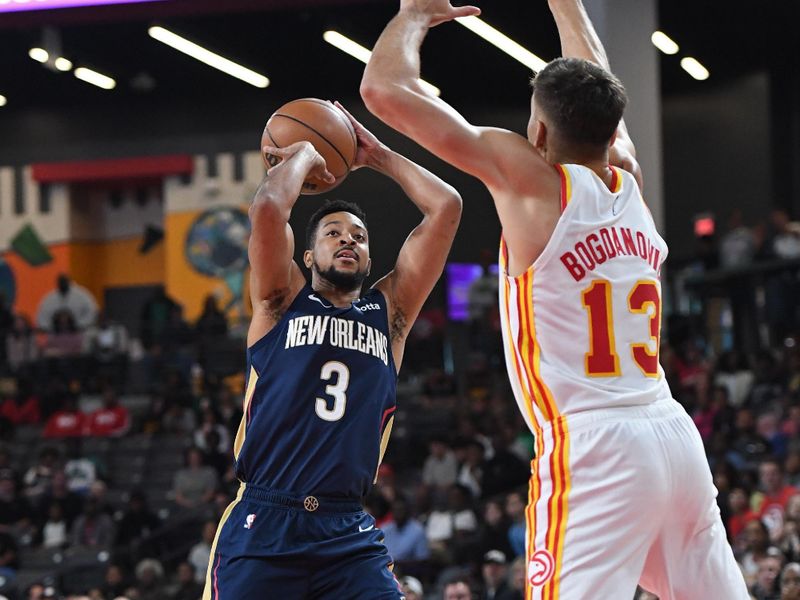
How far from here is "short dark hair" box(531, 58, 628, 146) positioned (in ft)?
12.4

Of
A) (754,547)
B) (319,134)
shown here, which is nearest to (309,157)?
(319,134)

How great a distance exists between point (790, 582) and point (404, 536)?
5.14m

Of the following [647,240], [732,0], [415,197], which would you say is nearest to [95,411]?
[732,0]

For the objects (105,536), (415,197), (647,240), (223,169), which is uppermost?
(223,169)

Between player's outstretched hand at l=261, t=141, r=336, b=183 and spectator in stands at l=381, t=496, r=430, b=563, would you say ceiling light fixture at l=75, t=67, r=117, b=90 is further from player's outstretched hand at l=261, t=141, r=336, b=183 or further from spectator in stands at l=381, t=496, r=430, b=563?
player's outstretched hand at l=261, t=141, r=336, b=183

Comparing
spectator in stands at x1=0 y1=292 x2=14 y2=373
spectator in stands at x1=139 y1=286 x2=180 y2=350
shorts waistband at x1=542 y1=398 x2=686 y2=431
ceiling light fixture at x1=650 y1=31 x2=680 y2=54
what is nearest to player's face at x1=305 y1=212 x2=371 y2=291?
shorts waistband at x1=542 y1=398 x2=686 y2=431

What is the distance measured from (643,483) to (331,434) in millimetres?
1492

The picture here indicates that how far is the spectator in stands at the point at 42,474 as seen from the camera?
17375 millimetres

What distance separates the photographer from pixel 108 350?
21250 millimetres

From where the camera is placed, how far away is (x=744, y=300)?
16.7 metres

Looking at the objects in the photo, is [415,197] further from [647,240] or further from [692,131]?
[692,131]

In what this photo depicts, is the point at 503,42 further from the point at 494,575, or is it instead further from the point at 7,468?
the point at 494,575

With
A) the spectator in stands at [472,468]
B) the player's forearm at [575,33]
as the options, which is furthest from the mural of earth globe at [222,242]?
the player's forearm at [575,33]

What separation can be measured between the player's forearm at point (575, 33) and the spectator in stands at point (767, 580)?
19.2 ft
